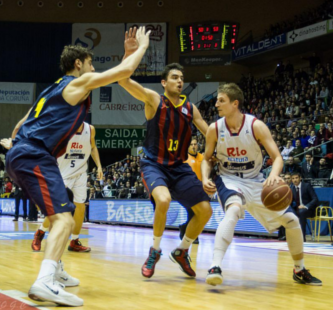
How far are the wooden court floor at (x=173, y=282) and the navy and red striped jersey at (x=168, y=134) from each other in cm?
125

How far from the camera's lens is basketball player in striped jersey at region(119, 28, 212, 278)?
5375 millimetres

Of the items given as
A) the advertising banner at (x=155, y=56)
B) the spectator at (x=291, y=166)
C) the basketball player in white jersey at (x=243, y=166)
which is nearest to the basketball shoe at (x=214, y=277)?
the basketball player in white jersey at (x=243, y=166)

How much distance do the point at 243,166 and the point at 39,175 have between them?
82.2 inches

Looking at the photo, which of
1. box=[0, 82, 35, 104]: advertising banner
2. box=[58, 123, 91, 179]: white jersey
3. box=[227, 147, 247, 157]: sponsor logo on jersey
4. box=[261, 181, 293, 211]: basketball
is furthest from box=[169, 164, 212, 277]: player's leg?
box=[0, 82, 35, 104]: advertising banner

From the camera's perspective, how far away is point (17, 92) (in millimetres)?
32844

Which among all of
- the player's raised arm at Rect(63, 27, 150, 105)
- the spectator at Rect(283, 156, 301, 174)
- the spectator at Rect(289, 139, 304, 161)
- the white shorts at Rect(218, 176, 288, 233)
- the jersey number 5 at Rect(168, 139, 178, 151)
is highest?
the player's raised arm at Rect(63, 27, 150, 105)

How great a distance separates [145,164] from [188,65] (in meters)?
26.5

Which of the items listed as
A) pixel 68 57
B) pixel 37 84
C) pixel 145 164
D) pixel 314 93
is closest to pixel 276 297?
pixel 145 164

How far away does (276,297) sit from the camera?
4.34 metres

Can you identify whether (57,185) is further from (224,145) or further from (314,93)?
(314,93)

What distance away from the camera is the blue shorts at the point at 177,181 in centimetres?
539

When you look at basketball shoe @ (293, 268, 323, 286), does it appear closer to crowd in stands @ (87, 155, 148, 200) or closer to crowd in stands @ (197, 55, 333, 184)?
crowd in stands @ (197, 55, 333, 184)

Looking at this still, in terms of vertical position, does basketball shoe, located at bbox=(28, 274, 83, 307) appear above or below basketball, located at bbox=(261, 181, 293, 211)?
below

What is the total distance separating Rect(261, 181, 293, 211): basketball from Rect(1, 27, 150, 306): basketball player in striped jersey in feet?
5.33
